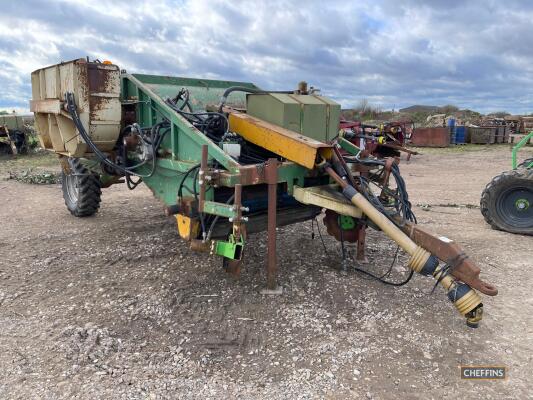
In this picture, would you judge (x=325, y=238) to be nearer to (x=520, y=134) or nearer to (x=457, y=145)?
(x=457, y=145)

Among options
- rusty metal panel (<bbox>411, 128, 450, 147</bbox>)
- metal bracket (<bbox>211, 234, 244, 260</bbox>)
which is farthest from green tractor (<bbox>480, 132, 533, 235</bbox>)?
rusty metal panel (<bbox>411, 128, 450, 147</bbox>)

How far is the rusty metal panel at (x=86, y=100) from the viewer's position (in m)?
4.20

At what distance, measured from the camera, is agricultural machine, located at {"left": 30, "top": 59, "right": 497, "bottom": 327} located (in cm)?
339

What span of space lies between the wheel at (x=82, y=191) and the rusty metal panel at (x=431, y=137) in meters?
17.2

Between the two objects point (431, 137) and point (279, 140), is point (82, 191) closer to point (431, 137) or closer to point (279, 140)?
point (279, 140)

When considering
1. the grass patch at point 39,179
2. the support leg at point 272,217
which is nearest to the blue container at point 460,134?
the grass patch at point 39,179

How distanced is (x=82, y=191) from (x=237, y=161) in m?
3.35

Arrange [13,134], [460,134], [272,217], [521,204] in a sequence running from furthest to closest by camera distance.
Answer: [460,134] → [13,134] → [521,204] → [272,217]

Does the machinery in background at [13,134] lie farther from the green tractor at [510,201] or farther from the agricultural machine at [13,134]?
the green tractor at [510,201]

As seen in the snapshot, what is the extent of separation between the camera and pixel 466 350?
Answer: 3.10m

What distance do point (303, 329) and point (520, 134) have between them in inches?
1099

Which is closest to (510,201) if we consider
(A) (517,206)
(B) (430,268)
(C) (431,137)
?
(A) (517,206)

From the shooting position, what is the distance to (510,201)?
609 centimetres

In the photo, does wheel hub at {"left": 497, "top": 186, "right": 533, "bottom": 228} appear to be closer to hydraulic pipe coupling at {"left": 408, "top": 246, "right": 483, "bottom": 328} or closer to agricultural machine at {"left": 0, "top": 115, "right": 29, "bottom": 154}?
hydraulic pipe coupling at {"left": 408, "top": 246, "right": 483, "bottom": 328}
